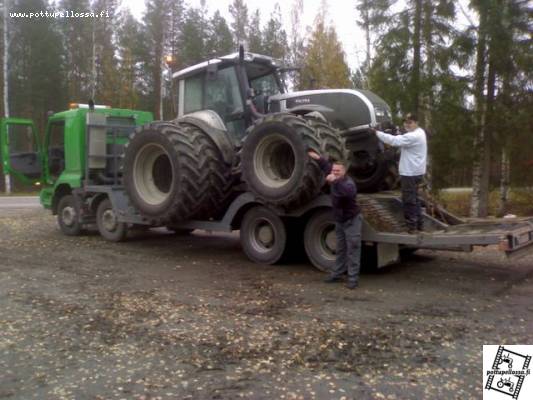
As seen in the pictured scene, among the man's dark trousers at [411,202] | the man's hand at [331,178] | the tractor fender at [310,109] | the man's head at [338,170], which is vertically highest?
the tractor fender at [310,109]

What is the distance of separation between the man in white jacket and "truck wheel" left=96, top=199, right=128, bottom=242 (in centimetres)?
589

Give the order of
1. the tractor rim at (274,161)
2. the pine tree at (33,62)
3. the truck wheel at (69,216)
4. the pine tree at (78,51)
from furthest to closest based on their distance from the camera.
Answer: the pine tree at (78,51)
the pine tree at (33,62)
the truck wheel at (69,216)
the tractor rim at (274,161)

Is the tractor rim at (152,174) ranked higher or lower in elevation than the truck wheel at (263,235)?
higher

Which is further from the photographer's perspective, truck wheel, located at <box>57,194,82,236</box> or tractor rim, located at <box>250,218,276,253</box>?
truck wheel, located at <box>57,194,82,236</box>

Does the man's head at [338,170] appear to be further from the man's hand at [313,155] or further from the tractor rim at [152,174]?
the tractor rim at [152,174]

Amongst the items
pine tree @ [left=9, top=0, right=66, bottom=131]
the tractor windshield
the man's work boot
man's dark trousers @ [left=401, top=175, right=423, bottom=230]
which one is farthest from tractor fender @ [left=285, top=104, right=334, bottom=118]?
pine tree @ [left=9, top=0, right=66, bottom=131]

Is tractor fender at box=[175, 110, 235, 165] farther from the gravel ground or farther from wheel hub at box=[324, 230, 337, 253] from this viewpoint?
wheel hub at box=[324, 230, 337, 253]

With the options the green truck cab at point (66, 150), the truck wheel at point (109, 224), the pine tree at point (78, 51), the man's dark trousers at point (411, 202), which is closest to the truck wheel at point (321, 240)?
the man's dark trousers at point (411, 202)

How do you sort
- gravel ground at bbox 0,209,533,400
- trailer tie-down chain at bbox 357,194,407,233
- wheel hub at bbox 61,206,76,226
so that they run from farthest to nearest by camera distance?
wheel hub at bbox 61,206,76,226
trailer tie-down chain at bbox 357,194,407,233
gravel ground at bbox 0,209,533,400

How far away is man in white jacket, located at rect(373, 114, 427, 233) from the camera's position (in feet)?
24.6

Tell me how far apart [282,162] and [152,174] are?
2.76 meters

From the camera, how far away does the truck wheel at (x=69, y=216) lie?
12.0 m

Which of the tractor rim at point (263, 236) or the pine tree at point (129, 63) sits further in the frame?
the pine tree at point (129, 63)

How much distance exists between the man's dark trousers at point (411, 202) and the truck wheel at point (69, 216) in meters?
7.22
